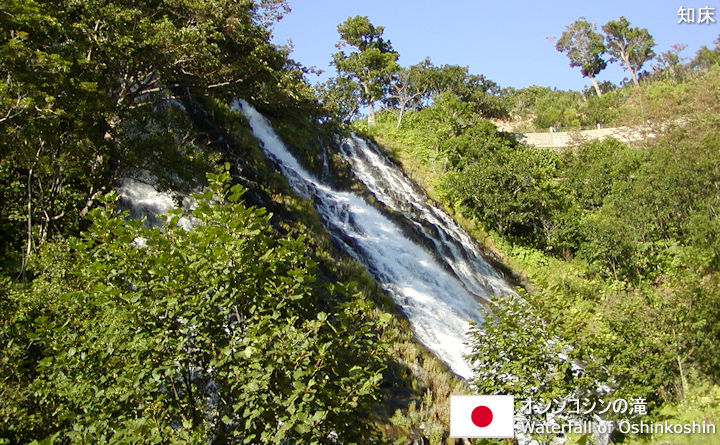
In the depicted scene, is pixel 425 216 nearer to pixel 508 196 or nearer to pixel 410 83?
pixel 508 196

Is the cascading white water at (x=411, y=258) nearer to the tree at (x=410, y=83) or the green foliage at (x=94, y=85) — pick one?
the green foliage at (x=94, y=85)

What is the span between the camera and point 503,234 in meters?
29.1

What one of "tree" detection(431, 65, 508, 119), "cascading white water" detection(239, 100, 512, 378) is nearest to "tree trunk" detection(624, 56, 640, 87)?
"tree" detection(431, 65, 508, 119)

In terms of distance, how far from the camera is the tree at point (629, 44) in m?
54.1

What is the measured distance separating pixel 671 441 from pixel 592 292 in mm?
13055

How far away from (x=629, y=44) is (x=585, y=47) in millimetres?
4228

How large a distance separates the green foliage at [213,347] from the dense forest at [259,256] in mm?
25

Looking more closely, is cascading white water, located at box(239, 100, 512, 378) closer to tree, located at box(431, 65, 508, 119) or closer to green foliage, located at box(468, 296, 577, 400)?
green foliage, located at box(468, 296, 577, 400)

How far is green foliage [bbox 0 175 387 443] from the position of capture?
14.5 feet

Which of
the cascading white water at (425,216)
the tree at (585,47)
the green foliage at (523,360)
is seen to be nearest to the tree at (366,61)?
the cascading white water at (425,216)

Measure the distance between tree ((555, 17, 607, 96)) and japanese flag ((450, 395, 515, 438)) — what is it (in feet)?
189

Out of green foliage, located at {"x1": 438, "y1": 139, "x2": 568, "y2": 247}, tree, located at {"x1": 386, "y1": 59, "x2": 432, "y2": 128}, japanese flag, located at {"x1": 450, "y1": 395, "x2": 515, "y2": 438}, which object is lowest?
japanese flag, located at {"x1": 450, "y1": 395, "x2": 515, "y2": 438}

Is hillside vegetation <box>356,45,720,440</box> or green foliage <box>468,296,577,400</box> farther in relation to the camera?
hillside vegetation <box>356,45,720,440</box>

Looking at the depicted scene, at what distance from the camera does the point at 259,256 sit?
5.08m
